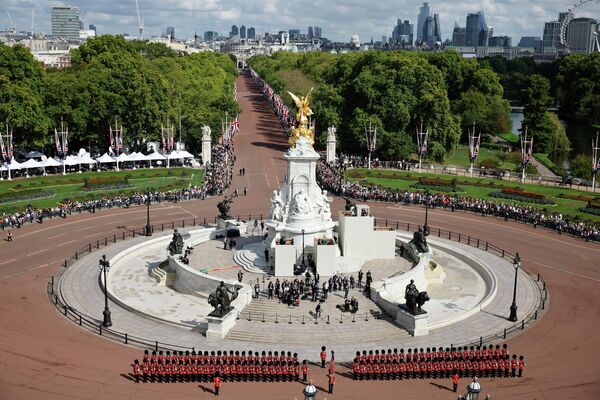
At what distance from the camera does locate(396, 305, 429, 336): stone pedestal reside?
34.3 m

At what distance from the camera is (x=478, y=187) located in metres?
74.6

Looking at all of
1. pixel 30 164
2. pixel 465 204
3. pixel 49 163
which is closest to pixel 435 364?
pixel 465 204

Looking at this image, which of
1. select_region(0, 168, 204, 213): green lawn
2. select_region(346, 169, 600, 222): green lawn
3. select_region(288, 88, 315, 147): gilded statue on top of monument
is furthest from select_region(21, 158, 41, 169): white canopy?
select_region(288, 88, 315, 147): gilded statue on top of monument

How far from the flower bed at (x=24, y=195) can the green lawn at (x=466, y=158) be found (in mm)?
55205

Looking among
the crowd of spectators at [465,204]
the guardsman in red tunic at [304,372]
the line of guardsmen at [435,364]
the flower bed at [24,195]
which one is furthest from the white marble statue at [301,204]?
the flower bed at [24,195]

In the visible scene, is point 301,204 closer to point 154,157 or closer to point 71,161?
point 71,161

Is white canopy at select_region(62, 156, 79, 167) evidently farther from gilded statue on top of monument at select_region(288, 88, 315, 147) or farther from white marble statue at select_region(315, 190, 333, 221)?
white marble statue at select_region(315, 190, 333, 221)

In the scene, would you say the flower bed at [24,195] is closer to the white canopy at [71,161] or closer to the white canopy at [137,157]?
the white canopy at [71,161]

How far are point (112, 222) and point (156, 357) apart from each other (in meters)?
31.8

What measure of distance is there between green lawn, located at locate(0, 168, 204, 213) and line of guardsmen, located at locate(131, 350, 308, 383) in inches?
1359

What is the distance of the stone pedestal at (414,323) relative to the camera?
1351 inches

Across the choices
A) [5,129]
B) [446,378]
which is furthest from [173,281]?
[5,129]

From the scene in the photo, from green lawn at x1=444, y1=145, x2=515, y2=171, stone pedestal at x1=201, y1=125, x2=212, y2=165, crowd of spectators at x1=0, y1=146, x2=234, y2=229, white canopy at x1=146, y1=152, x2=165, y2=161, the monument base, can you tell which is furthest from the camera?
green lawn at x1=444, y1=145, x2=515, y2=171

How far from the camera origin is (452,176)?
3157 inches
